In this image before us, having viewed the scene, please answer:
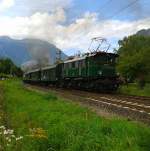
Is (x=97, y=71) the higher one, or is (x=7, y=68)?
(x=7, y=68)

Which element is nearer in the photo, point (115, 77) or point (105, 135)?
point (105, 135)

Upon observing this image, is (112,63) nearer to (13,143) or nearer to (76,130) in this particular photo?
(76,130)

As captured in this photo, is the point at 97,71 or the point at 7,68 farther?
the point at 7,68

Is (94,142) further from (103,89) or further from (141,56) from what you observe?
(141,56)

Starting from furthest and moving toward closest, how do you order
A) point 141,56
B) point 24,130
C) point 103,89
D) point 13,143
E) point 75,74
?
point 141,56, point 75,74, point 103,89, point 24,130, point 13,143

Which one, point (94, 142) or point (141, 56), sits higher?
point (141, 56)

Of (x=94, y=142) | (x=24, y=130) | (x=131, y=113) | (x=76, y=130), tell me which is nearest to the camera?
(x=94, y=142)

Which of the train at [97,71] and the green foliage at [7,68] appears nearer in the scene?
the train at [97,71]

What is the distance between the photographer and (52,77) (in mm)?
57125

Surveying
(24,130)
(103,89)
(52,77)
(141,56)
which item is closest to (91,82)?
(103,89)

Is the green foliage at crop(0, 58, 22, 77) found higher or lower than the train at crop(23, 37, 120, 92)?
higher

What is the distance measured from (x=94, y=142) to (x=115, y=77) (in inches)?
1107

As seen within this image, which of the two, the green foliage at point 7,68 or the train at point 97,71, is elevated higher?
the green foliage at point 7,68

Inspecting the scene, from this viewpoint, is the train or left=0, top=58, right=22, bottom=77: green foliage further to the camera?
left=0, top=58, right=22, bottom=77: green foliage
